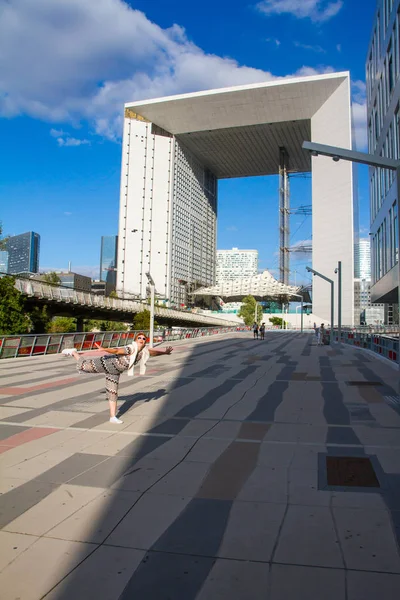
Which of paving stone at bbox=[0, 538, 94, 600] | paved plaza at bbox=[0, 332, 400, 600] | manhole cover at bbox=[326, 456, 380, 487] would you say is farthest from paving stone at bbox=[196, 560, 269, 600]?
manhole cover at bbox=[326, 456, 380, 487]

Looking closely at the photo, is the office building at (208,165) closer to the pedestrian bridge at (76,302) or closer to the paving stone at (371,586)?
the pedestrian bridge at (76,302)

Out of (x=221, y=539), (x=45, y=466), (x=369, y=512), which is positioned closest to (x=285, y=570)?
(x=221, y=539)

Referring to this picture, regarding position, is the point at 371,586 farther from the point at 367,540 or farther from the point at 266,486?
the point at 266,486

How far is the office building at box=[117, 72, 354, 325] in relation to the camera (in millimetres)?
100000

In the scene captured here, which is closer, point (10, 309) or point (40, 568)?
point (40, 568)

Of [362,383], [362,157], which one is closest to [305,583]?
[362,157]

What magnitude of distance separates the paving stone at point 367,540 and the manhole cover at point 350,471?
84 cm

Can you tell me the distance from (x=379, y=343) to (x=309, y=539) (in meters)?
22.0

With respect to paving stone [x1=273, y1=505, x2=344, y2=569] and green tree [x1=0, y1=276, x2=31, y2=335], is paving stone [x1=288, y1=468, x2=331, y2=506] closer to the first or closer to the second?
paving stone [x1=273, y1=505, x2=344, y2=569]

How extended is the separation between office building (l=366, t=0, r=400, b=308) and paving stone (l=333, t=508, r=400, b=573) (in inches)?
1131

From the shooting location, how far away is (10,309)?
3075 centimetres

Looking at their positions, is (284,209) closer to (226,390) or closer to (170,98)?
(170,98)

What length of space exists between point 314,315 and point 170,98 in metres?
54.8

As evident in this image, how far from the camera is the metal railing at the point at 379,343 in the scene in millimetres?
20189
